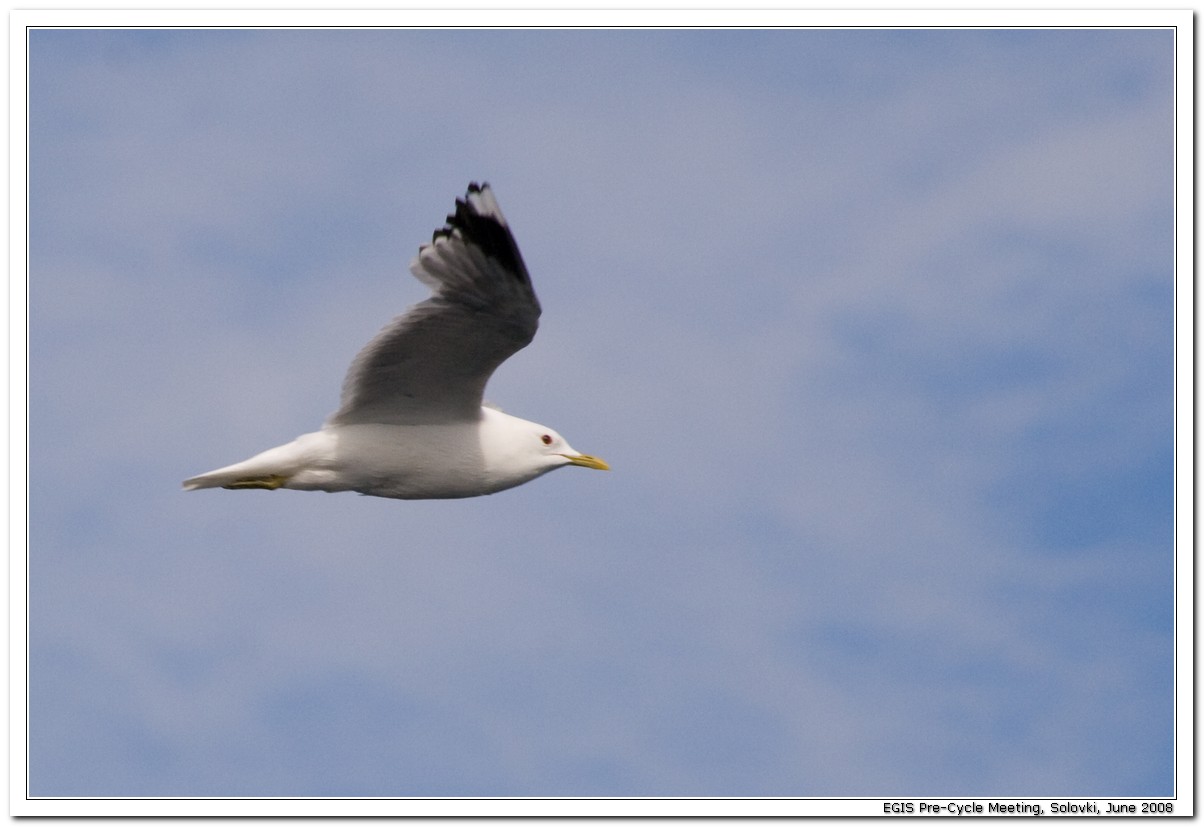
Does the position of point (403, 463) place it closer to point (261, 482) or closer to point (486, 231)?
point (261, 482)

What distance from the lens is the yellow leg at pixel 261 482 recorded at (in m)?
12.4

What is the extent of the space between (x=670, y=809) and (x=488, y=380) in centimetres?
298

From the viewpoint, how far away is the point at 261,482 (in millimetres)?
12445

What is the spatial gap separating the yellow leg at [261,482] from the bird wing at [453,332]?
483 mm

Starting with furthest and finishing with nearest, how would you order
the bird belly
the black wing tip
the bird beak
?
1. the bird beak
2. the bird belly
3. the black wing tip

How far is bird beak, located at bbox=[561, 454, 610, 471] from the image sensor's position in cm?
1305

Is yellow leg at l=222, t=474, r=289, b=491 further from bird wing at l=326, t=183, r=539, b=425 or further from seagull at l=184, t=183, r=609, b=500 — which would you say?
bird wing at l=326, t=183, r=539, b=425

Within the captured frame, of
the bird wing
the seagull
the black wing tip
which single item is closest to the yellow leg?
the seagull

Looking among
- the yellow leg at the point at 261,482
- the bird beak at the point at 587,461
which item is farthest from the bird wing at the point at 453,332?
the bird beak at the point at 587,461

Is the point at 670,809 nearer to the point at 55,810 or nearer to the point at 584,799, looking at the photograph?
the point at 584,799

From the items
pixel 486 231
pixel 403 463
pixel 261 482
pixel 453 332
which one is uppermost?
pixel 486 231

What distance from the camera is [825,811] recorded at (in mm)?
11922

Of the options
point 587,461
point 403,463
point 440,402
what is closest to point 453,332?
point 440,402

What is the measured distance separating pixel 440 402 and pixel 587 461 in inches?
48.5
